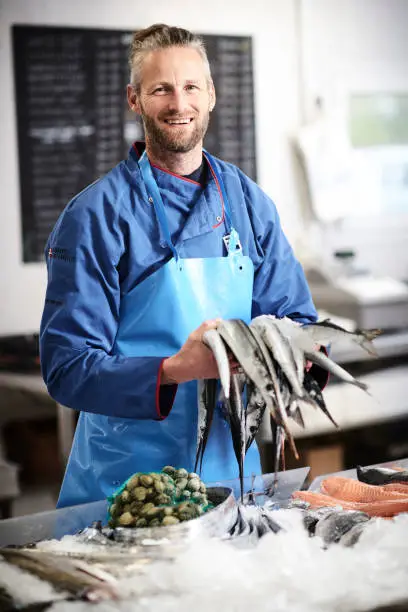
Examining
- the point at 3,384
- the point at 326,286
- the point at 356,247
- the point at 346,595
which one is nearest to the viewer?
the point at 346,595

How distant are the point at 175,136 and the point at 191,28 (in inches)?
101

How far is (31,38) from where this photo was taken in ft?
13.1

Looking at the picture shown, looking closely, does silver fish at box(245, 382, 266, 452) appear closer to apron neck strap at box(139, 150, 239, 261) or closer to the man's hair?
apron neck strap at box(139, 150, 239, 261)

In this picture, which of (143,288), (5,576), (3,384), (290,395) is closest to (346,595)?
(290,395)

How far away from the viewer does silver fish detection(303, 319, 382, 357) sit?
1.59 meters

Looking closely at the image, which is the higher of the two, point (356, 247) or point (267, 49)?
point (267, 49)

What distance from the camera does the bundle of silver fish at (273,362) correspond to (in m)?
1.51

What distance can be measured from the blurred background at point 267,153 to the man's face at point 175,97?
195cm

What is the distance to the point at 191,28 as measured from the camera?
14.2 ft

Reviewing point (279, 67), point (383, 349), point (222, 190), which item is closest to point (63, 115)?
point (279, 67)

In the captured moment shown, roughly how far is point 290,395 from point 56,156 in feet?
9.33

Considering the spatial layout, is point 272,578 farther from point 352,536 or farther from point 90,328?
point 90,328

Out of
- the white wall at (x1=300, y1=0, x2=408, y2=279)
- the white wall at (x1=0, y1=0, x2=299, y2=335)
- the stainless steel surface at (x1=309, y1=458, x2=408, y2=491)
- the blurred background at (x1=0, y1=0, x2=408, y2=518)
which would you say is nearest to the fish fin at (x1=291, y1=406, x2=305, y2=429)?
the stainless steel surface at (x1=309, y1=458, x2=408, y2=491)

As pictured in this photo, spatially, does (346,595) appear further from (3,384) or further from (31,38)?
(31,38)
